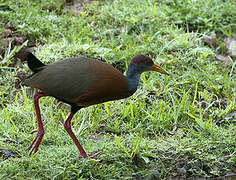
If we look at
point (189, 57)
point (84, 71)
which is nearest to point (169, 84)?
point (189, 57)

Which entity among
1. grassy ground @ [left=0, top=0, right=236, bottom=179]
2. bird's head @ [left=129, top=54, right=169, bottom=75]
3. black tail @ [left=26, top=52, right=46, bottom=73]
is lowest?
grassy ground @ [left=0, top=0, right=236, bottom=179]

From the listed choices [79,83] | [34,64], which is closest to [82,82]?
[79,83]

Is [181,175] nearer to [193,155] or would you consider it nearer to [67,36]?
[193,155]

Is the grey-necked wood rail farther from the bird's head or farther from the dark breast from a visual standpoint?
the bird's head

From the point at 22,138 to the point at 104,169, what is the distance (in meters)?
1.11

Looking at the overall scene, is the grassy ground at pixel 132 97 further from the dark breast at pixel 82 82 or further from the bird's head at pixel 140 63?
the bird's head at pixel 140 63

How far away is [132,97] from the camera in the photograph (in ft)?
17.3

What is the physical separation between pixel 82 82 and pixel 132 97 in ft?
5.28

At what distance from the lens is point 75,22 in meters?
6.79

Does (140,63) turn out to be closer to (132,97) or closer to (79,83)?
(79,83)

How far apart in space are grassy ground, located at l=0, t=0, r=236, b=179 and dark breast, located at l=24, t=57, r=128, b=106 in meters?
0.53

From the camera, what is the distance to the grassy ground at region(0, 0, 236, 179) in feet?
13.2

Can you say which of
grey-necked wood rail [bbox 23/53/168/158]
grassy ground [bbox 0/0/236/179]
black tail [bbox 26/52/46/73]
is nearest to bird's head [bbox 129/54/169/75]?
grey-necked wood rail [bbox 23/53/168/158]

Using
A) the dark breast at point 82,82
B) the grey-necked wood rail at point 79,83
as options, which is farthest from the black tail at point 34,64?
the dark breast at point 82,82
